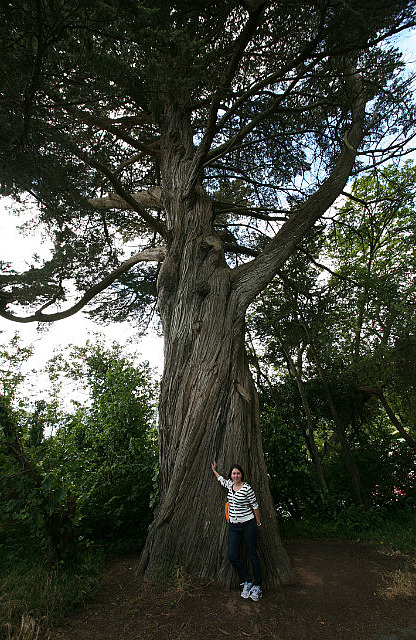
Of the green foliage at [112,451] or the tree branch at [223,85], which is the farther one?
the green foliage at [112,451]

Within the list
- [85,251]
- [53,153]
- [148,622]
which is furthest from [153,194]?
[148,622]

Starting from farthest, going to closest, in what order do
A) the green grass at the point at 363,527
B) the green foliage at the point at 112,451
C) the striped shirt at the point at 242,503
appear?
the green grass at the point at 363,527
the green foliage at the point at 112,451
the striped shirt at the point at 242,503

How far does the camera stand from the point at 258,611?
3334 mm

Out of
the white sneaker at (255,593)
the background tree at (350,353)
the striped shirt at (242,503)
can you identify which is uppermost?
the background tree at (350,353)

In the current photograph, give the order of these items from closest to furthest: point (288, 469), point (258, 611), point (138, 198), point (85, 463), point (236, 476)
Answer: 1. point (258, 611)
2. point (236, 476)
3. point (85, 463)
4. point (288, 469)
5. point (138, 198)

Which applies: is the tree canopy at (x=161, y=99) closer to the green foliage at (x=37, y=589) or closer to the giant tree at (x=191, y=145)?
the giant tree at (x=191, y=145)

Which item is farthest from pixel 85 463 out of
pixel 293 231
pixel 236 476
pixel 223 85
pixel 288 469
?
pixel 223 85

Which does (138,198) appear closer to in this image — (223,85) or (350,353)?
(223,85)

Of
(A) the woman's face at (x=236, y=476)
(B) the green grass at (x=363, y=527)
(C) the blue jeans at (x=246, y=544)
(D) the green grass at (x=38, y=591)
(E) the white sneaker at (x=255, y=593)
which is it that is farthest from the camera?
(B) the green grass at (x=363, y=527)

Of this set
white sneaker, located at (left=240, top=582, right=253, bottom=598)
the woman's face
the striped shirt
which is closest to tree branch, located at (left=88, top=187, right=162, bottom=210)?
the woman's face

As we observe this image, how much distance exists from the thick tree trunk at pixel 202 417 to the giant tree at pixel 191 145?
19 mm

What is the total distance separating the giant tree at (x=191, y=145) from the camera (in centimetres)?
325

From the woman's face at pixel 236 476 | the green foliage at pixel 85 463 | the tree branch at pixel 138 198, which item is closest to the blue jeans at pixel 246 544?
the woman's face at pixel 236 476

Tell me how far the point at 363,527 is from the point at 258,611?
12.8ft
